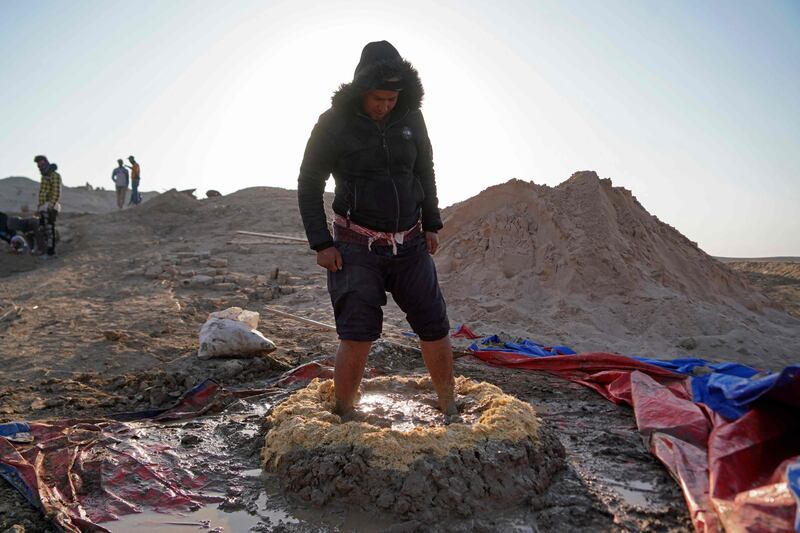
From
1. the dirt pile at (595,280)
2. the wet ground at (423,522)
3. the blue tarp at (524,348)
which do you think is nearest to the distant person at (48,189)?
the dirt pile at (595,280)

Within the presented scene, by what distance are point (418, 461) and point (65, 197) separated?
26.6 meters

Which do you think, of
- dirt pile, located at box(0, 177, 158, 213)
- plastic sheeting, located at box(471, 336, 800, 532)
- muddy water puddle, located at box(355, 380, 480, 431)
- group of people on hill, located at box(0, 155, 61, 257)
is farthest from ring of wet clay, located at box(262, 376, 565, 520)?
dirt pile, located at box(0, 177, 158, 213)

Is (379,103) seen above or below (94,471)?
above

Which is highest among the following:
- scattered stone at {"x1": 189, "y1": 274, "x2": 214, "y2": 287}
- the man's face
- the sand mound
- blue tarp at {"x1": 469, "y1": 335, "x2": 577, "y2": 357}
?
the sand mound

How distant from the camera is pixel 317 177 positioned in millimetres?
2809

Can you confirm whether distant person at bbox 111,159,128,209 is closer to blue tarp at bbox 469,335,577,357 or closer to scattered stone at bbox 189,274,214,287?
scattered stone at bbox 189,274,214,287

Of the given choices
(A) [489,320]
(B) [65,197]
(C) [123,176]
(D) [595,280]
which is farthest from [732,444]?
(B) [65,197]

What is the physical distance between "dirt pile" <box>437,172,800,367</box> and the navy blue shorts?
3.08 metres

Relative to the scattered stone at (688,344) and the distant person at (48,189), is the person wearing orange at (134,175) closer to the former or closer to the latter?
the distant person at (48,189)

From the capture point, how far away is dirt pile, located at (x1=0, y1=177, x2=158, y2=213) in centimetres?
2377

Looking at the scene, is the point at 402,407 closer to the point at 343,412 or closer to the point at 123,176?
the point at 343,412

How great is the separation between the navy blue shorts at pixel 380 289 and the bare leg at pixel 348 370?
0.06 meters

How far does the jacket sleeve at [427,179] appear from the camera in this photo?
3004 millimetres

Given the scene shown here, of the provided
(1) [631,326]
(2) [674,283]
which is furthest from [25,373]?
(2) [674,283]
